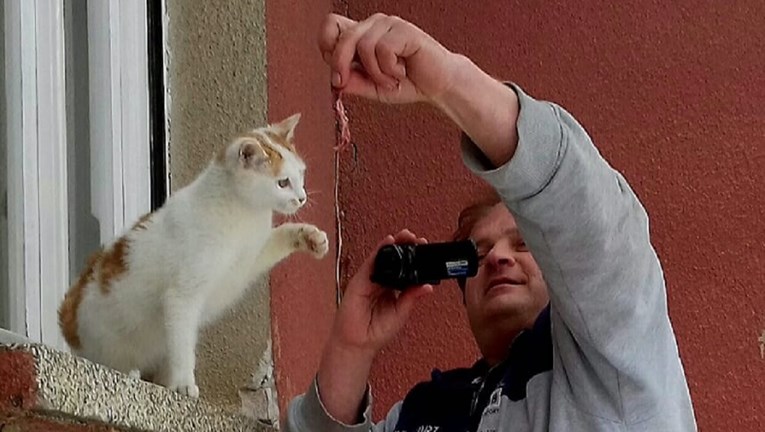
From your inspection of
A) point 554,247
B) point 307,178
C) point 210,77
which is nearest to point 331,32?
point 554,247

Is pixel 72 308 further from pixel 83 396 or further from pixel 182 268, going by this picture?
pixel 83 396

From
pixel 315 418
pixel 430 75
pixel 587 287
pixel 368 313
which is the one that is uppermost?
pixel 430 75

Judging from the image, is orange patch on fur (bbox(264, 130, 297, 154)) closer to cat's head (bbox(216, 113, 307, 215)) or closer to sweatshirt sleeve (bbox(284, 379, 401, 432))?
cat's head (bbox(216, 113, 307, 215))

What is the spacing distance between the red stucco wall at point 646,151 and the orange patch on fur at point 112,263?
83cm

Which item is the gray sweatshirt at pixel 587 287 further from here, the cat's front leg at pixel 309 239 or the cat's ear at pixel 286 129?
the cat's ear at pixel 286 129

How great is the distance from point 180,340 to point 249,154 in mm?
221

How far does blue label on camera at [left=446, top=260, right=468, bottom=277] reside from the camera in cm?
100

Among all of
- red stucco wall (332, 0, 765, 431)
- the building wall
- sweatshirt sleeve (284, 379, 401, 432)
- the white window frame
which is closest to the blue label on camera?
sweatshirt sleeve (284, 379, 401, 432)

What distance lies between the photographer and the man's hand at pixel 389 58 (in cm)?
82

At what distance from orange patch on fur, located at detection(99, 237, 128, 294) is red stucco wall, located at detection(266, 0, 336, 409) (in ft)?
1.10

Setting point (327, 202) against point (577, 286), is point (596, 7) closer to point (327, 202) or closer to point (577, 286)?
point (327, 202)

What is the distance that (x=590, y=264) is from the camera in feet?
2.81

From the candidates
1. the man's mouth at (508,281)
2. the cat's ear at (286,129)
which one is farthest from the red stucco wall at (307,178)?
the man's mouth at (508,281)

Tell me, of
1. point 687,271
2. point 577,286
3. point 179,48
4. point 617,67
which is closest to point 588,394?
point 577,286
